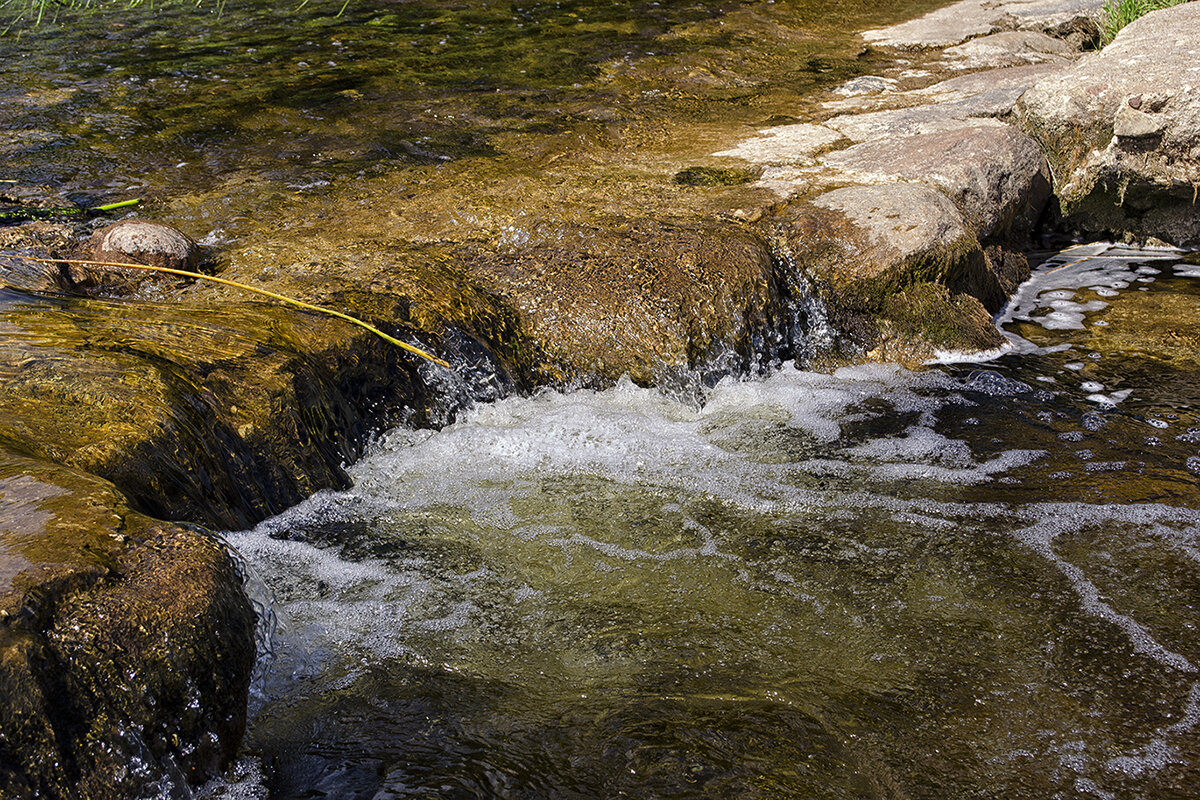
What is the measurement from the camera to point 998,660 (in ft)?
8.72

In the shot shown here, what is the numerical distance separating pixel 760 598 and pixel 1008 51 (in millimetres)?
6432

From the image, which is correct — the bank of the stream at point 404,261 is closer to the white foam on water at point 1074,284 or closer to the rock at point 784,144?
the rock at point 784,144

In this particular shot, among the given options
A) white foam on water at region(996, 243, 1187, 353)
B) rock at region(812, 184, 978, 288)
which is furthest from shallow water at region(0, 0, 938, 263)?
white foam on water at region(996, 243, 1187, 353)

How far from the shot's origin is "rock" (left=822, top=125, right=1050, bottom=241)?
206 inches

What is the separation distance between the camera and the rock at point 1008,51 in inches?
291

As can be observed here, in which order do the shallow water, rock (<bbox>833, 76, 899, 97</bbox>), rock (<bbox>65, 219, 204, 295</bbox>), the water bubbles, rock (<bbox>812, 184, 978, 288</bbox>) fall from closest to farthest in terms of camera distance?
rock (<bbox>65, 219, 204, 295</bbox>) → the water bubbles → rock (<bbox>812, 184, 978, 288</bbox>) → the shallow water → rock (<bbox>833, 76, 899, 97</bbox>)

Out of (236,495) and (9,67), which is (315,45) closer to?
(9,67)

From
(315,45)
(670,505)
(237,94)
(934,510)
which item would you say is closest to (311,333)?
(670,505)

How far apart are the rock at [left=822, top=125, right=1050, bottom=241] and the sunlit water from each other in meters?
1.26

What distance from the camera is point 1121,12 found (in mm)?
7496

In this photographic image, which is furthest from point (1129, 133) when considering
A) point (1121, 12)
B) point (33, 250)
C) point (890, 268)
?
point (33, 250)

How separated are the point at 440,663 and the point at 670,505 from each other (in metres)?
1.17

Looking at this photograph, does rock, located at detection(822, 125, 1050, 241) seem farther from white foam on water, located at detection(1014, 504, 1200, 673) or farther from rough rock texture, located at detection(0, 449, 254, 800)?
rough rock texture, located at detection(0, 449, 254, 800)

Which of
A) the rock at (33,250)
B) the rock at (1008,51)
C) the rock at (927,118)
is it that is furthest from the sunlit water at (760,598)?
the rock at (1008,51)
